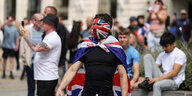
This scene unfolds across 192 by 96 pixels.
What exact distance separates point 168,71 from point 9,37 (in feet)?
26.2

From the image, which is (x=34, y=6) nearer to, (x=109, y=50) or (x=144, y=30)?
(x=144, y=30)

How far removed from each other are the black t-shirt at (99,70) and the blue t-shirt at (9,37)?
378 inches

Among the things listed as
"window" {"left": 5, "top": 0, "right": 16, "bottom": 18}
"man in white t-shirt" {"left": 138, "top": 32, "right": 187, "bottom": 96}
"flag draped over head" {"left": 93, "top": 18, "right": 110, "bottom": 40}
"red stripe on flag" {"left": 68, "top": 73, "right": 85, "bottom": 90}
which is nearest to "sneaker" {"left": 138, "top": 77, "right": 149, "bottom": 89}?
"man in white t-shirt" {"left": 138, "top": 32, "right": 187, "bottom": 96}

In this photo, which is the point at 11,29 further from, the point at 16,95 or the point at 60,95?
the point at 60,95

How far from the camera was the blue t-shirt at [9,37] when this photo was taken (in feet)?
45.6

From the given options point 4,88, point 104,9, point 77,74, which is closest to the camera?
point 77,74

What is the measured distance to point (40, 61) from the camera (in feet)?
21.3

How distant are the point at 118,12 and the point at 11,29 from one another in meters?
6.42

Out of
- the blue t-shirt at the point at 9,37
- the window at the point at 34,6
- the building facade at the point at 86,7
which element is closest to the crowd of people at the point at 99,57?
the blue t-shirt at the point at 9,37

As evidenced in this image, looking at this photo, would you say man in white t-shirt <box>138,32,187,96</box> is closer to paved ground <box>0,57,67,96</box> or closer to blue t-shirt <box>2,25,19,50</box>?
paved ground <box>0,57,67,96</box>

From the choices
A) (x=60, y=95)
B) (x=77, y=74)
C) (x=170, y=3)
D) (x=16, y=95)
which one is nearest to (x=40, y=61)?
(x=77, y=74)

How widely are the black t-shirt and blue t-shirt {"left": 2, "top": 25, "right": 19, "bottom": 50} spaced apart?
9600 millimetres

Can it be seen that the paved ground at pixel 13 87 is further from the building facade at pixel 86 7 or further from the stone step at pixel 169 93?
the building facade at pixel 86 7

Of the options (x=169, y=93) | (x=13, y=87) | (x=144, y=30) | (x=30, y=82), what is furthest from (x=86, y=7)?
(x=169, y=93)
